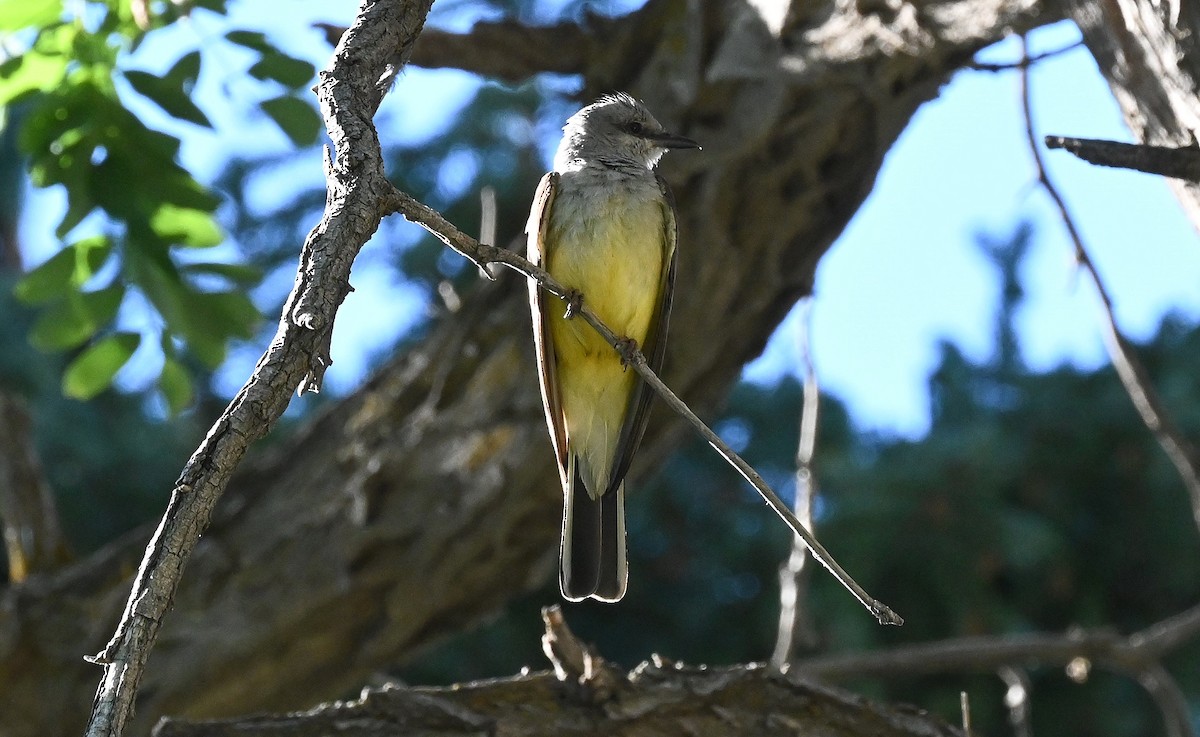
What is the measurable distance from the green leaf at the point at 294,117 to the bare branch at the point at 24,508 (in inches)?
70.7

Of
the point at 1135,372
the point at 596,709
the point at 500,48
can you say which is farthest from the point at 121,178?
the point at 1135,372

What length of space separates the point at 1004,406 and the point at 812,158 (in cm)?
373

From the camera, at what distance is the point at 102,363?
494 centimetres

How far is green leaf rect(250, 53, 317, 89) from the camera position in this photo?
14.6ft

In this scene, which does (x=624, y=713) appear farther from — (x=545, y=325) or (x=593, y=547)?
(x=545, y=325)

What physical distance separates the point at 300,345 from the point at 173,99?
8.75ft

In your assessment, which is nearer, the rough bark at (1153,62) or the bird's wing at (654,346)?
the rough bark at (1153,62)

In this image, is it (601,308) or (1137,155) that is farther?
(601,308)

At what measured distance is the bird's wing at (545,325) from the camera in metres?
4.33

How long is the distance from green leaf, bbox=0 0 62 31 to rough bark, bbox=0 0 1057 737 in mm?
1842

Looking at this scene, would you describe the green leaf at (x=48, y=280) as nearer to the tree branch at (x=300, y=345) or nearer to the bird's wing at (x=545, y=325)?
the bird's wing at (x=545, y=325)

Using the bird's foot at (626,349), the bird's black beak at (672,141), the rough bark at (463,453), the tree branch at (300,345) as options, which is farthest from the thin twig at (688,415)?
the rough bark at (463,453)

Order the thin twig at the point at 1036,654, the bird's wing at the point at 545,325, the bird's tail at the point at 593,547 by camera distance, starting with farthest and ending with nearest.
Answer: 1. the thin twig at the point at 1036,654
2. the bird's wing at the point at 545,325
3. the bird's tail at the point at 593,547

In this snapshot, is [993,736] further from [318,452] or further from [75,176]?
[75,176]
